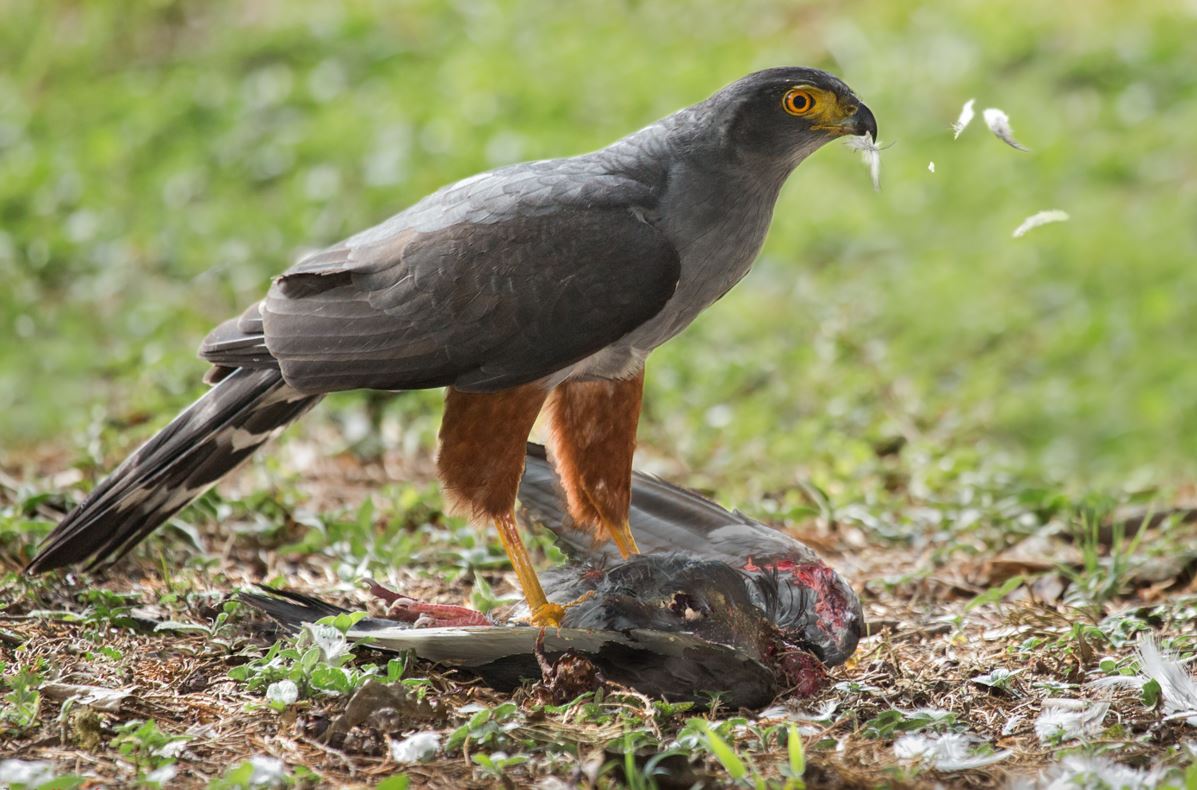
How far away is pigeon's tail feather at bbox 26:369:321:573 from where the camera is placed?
15.7ft

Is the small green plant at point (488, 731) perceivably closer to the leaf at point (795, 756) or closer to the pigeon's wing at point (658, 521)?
the leaf at point (795, 756)

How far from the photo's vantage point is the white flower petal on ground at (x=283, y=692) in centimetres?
376

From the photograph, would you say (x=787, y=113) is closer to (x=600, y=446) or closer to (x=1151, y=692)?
(x=600, y=446)

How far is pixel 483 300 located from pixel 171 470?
4.27ft

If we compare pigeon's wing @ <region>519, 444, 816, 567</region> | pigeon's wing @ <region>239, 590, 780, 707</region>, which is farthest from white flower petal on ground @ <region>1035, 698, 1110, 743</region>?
pigeon's wing @ <region>519, 444, 816, 567</region>

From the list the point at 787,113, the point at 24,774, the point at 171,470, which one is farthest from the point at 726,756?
the point at 171,470

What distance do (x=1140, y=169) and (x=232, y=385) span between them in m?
7.72

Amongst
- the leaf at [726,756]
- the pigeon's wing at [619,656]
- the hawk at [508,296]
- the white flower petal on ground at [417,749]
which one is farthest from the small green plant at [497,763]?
the hawk at [508,296]

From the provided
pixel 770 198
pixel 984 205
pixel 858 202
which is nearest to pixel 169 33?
pixel 858 202

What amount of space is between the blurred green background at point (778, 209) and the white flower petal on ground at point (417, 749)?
3.20 metres

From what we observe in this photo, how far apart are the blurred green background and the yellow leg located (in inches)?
82.0

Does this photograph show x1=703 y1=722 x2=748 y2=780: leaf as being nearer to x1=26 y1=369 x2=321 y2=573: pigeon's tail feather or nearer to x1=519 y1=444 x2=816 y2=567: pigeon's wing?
x1=519 y1=444 x2=816 y2=567: pigeon's wing

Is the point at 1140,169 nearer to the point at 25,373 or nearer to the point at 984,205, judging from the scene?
the point at 984,205

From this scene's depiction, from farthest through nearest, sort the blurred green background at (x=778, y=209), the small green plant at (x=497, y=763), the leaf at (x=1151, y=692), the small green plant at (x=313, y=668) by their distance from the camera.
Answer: the blurred green background at (x=778, y=209) → the leaf at (x=1151, y=692) → the small green plant at (x=313, y=668) → the small green plant at (x=497, y=763)
